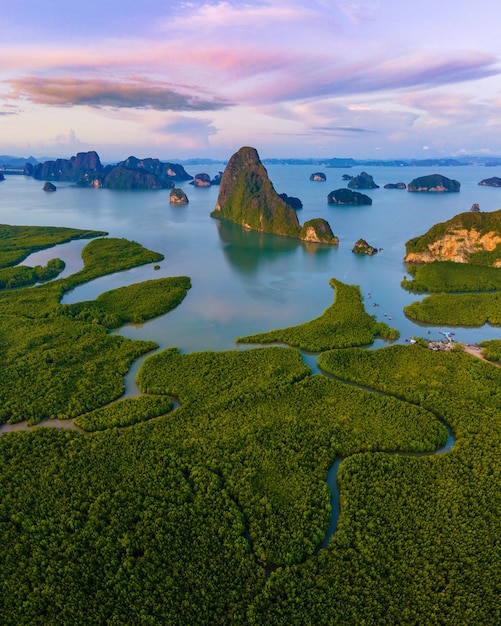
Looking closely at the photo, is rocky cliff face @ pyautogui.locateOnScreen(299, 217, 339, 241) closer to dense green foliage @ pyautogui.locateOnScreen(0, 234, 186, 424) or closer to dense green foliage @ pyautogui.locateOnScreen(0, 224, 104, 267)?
dense green foliage @ pyautogui.locateOnScreen(0, 234, 186, 424)

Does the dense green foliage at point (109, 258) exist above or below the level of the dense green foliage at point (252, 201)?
below

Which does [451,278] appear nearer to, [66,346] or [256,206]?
[66,346]

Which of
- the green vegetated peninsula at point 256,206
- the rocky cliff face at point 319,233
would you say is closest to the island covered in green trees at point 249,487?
the rocky cliff face at point 319,233

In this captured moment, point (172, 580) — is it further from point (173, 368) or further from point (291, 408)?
point (173, 368)

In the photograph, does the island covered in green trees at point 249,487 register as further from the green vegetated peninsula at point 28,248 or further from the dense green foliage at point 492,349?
the green vegetated peninsula at point 28,248

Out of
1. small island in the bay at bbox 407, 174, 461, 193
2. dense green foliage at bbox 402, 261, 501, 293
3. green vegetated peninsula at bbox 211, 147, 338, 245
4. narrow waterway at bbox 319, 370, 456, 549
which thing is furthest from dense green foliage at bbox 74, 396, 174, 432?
small island in the bay at bbox 407, 174, 461, 193

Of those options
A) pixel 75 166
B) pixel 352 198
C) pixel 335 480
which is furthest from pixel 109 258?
pixel 75 166

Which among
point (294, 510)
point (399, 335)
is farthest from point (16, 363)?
point (399, 335)
